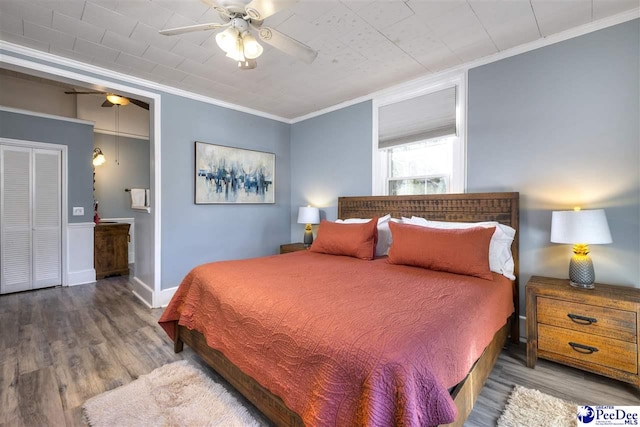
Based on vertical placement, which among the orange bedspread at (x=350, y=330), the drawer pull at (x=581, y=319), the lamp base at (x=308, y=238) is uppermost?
the lamp base at (x=308, y=238)

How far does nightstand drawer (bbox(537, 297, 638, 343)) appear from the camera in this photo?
1.81m

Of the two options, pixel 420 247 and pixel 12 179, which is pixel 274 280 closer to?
pixel 420 247

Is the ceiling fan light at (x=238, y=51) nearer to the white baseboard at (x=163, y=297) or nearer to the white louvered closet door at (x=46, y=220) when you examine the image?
the white baseboard at (x=163, y=297)

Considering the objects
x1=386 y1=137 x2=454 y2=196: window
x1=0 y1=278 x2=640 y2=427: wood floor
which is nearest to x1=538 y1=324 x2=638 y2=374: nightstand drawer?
x1=0 y1=278 x2=640 y2=427: wood floor

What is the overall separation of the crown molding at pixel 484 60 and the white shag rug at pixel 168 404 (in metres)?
3.40

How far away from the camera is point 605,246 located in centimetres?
220

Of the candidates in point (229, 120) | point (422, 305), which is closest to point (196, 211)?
point (229, 120)

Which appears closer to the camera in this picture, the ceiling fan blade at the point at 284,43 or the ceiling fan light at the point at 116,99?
the ceiling fan blade at the point at 284,43

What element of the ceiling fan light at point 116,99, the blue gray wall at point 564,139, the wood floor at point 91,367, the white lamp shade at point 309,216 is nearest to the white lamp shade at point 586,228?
the blue gray wall at point 564,139

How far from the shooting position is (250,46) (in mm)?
1851

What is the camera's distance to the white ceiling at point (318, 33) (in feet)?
6.74

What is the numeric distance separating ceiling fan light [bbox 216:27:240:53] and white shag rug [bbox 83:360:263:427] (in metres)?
2.24

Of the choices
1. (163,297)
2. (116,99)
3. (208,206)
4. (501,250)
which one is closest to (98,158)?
(116,99)

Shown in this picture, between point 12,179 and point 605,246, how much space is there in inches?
262
